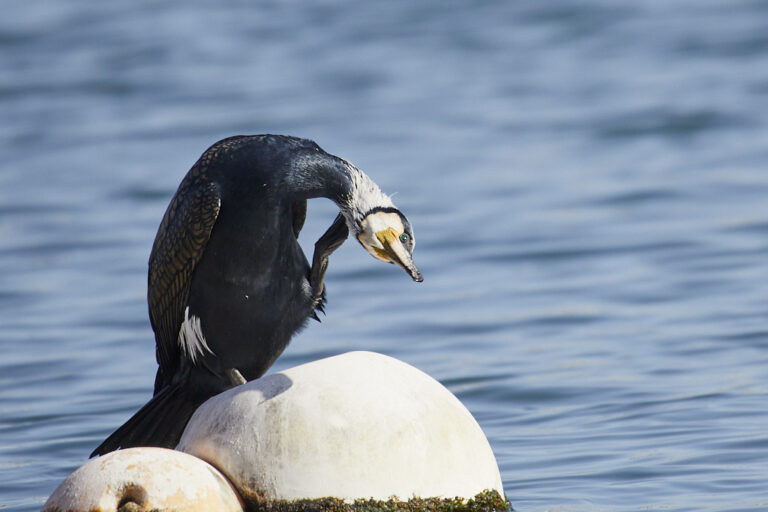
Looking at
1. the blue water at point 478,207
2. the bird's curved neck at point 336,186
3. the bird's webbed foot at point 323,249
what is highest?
the bird's curved neck at point 336,186

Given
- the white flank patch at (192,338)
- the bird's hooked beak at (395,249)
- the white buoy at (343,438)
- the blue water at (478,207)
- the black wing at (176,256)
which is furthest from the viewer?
the blue water at (478,207)

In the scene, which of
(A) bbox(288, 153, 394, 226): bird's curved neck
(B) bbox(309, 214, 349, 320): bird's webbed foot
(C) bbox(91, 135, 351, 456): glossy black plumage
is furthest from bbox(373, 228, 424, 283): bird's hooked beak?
(B) bbox(309, 214, 349, 320): bird's webbed foot

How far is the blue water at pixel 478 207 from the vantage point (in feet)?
25.0

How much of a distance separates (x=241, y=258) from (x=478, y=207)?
23.3 feet

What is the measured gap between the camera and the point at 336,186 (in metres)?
6.06

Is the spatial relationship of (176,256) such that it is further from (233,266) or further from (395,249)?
(395,249)

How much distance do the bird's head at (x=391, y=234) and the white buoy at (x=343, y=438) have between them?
0.76 m

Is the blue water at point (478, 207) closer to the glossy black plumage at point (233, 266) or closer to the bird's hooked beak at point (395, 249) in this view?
the glossy black plumage at point (233, 266)

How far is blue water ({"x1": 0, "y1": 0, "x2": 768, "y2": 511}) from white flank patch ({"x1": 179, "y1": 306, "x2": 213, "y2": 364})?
1011mm

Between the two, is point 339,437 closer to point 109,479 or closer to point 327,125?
point 109,479

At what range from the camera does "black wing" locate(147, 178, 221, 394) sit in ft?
20.0

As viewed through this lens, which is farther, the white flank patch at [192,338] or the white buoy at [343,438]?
the white flank patch at [192,338]

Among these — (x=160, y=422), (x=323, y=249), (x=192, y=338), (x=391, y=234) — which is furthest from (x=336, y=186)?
(x=160, y=422)

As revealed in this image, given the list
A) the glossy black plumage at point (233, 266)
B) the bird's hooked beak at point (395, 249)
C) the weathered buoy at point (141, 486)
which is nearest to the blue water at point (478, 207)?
the glossy black plumage at point (233, 266)
